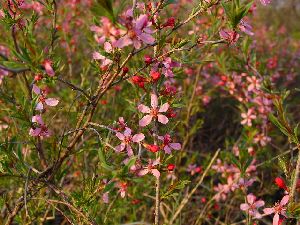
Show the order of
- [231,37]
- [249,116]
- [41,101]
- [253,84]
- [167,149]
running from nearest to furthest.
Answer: [231,37], [167,149], [41,101], [253,84], [249,116]

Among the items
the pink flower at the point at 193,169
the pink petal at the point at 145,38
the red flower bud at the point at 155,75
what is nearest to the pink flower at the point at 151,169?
the red flower bud at the point at 155,75

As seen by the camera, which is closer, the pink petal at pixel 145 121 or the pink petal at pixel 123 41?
the pink petal at pixel 123 41

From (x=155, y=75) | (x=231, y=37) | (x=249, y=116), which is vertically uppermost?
(x=231, y=37)

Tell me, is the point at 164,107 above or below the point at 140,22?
below

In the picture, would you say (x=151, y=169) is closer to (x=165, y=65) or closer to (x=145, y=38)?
(x=165, y=65)

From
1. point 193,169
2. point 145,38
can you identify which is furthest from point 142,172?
point 193,169

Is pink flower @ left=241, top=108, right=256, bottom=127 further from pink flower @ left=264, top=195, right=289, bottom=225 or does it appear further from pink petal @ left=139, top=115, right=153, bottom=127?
pink petal @ left=139, top=115, right=153, bottom=127

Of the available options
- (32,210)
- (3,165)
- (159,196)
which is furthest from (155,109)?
(32,210)

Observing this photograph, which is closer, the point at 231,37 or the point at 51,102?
the point at 231,37

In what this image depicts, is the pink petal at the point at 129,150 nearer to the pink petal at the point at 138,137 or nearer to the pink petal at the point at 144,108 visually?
the pink petal at the point at 138,137

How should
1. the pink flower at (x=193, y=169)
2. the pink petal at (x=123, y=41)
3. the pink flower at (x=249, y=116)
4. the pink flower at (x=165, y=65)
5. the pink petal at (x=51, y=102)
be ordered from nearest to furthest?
the pink petal at (x=123, y=41), the pink flower at (x=165, y=65), the pink petal at (x=51, y=102), the pink flower at (x=193, y=169), the pink flower at (x=249, y=116)
